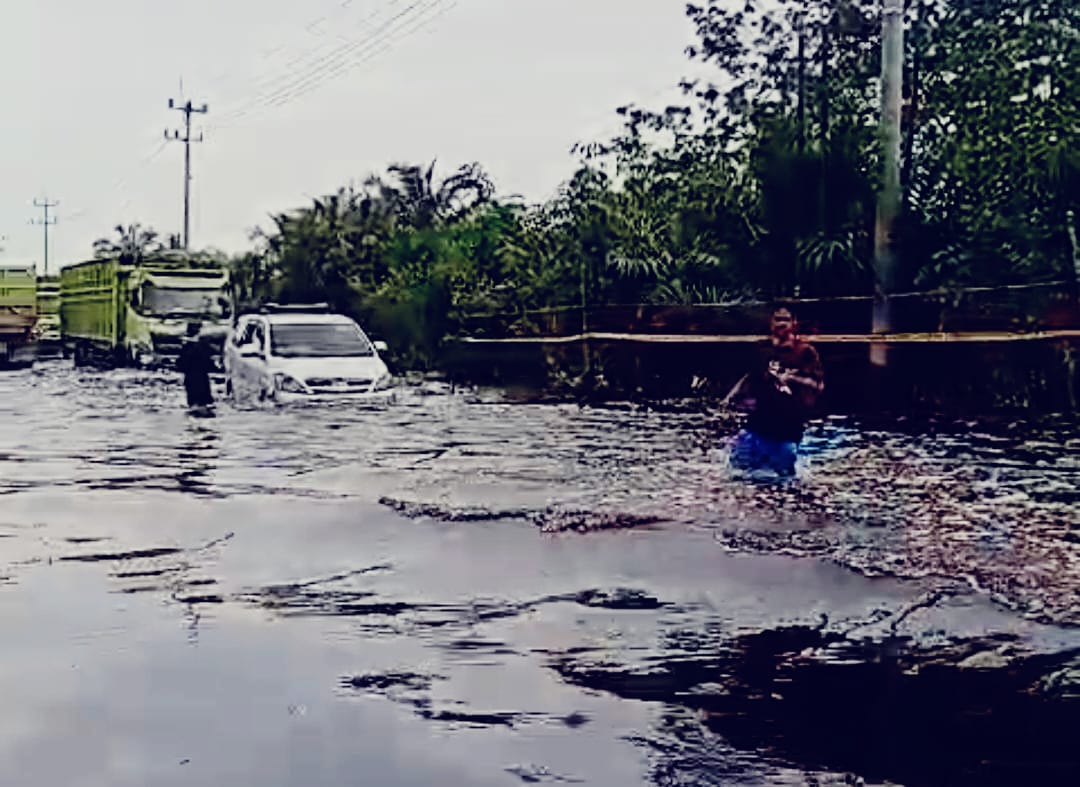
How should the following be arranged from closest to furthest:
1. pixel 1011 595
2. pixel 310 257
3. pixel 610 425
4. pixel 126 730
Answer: pixel 126 730, pixel 1011 595, pixel 610 425, pixel 310 257

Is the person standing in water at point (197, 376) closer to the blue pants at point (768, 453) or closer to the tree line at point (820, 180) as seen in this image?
the tree line at point (820, 180)

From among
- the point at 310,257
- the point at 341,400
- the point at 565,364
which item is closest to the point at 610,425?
the point at 341,400

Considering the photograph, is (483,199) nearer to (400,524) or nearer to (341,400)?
(341,400)

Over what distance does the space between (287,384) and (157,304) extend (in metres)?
18.5

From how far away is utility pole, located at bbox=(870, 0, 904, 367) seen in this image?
23.5 metres

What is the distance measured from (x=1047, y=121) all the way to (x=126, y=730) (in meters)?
19.4

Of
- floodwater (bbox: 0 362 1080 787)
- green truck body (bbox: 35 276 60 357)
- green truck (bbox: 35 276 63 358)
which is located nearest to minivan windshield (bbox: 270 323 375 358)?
floodwater (bbox: 0 362 1080 787)

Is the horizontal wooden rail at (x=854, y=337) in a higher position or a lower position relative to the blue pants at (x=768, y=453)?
higher

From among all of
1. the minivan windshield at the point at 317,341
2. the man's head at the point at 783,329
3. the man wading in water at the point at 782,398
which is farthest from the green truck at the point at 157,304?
the man's head at the point at 783,329

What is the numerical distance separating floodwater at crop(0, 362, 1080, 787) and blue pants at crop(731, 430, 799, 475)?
190 millimetres

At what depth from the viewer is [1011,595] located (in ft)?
32.5

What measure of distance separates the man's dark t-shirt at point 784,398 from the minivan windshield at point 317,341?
12.8 metres

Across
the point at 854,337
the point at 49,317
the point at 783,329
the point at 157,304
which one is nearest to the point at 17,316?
the point at 157,304

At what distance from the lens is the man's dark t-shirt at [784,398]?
14945mm
